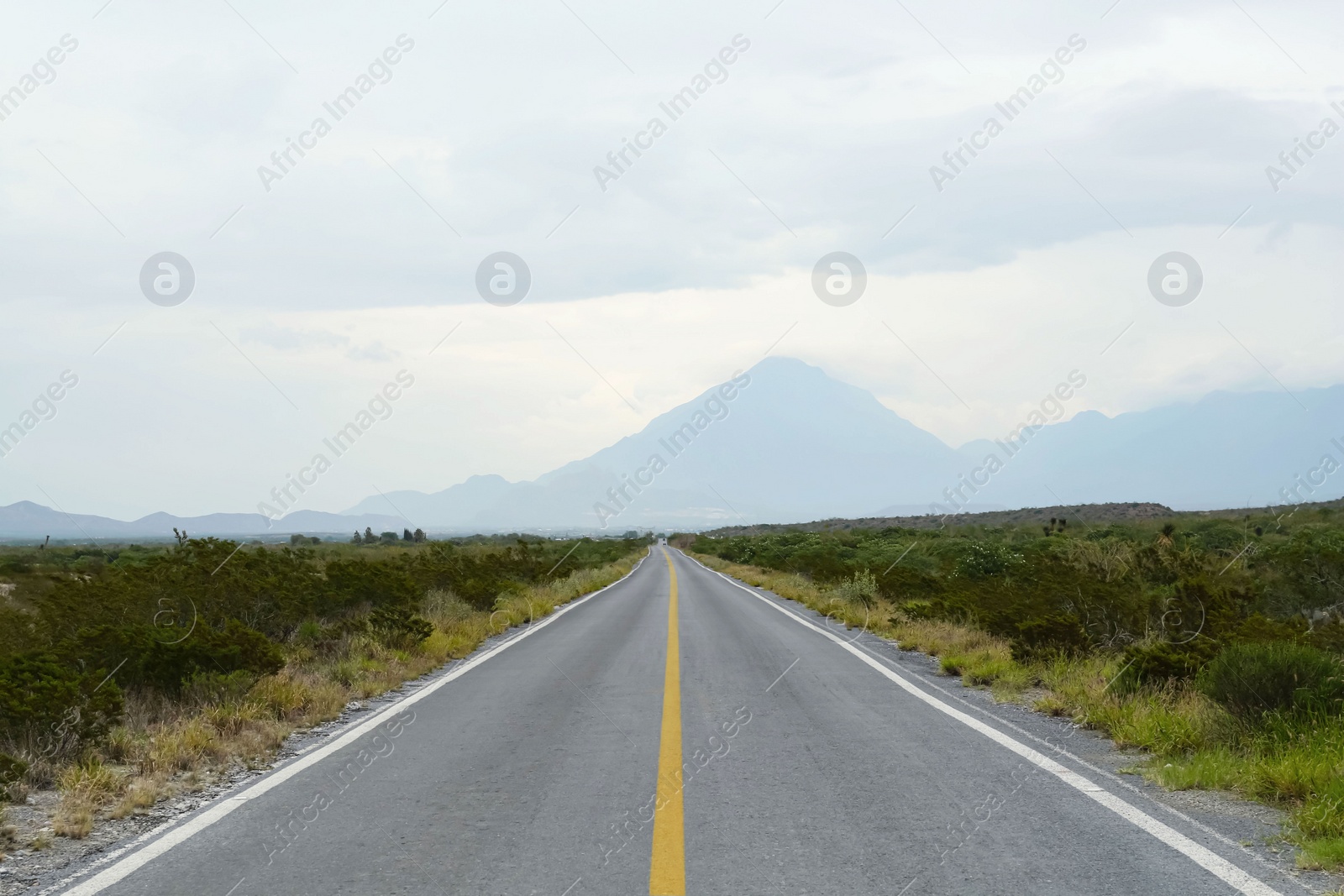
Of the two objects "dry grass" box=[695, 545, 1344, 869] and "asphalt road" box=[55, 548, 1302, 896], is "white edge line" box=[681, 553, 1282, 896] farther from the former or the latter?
"dry grass" box=[695, 545, 1344, 869]

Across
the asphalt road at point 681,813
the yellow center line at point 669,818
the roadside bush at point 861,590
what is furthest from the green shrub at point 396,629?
the roadside bush at point 861,590

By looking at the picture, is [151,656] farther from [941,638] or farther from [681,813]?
[941,638]

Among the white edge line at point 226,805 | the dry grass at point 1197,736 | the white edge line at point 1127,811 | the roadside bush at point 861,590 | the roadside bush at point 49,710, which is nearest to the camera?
the white edge line at point 1127,811

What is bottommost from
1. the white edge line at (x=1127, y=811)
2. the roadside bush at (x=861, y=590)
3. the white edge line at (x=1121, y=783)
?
the white edge line at (x=1127, y=811)

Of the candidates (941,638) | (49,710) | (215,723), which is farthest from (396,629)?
(941,638)

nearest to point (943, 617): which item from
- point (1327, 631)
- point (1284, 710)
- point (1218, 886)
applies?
point (1327, 631)

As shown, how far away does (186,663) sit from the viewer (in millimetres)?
9164

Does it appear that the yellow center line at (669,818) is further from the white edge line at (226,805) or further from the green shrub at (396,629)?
the green shrub at (396,629)

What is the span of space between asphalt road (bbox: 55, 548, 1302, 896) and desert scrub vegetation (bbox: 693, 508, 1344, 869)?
3.04ft

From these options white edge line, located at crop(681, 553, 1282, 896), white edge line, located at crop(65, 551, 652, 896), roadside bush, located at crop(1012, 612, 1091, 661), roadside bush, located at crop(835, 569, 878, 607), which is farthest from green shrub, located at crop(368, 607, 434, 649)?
roadside bush, located at crop(835, 569, 878, 607)

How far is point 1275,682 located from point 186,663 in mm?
9623

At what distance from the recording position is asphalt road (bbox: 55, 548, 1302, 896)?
4.53 metres

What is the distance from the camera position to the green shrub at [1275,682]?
7.20m

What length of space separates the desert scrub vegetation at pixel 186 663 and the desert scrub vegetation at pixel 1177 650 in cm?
694
